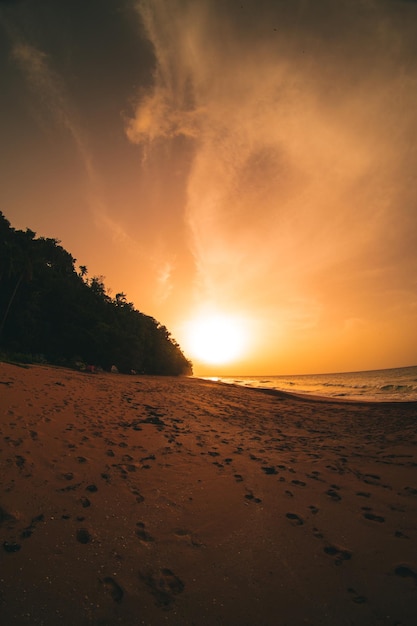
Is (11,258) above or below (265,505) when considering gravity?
above

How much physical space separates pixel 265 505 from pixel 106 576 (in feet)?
8.26

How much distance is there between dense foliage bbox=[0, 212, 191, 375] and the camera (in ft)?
91.2

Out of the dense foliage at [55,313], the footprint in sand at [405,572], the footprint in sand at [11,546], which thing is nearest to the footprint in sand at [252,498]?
the footprint in sand at [405,572]

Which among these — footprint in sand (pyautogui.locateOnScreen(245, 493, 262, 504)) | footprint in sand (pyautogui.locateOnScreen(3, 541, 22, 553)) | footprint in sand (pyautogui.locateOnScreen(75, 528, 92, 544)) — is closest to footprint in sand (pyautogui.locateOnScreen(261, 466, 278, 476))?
footprint in sand (pyautogui.locateOnScreen(245, 493, 262, 504))

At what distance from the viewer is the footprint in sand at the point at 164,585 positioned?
7.59 feet

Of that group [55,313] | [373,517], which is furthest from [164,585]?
[55,313]

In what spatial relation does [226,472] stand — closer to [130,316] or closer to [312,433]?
[312,433]

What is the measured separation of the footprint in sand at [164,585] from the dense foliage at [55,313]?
26.0m

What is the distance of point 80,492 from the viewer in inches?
152

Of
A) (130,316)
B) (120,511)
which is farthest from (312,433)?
(130,316)

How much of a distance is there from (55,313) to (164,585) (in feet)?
121

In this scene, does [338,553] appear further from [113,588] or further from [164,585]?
[113,588]

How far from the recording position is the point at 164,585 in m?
2.49

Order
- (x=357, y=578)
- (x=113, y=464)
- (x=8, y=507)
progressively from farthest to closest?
(x=113, y=464) < (x=8, y=507) < (x=357, y=578)
